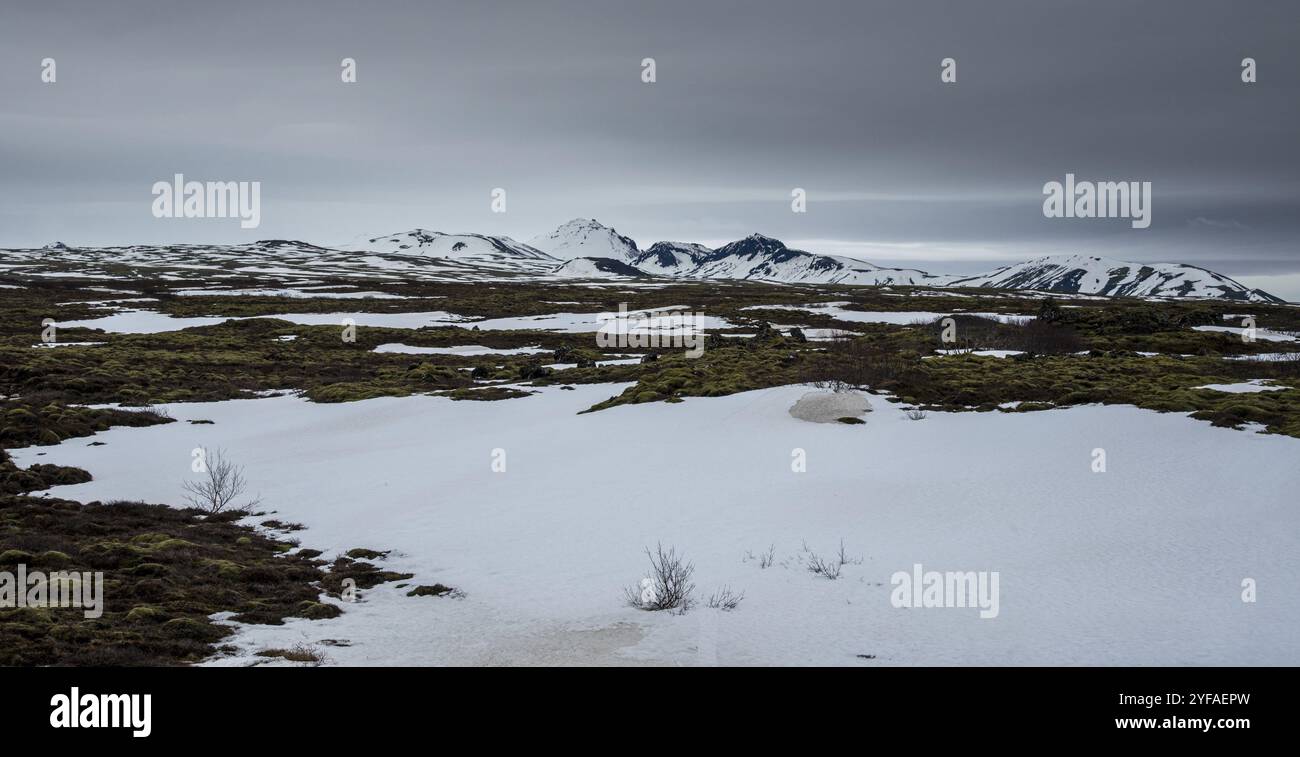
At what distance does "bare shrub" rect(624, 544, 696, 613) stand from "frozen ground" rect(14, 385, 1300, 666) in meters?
0.30

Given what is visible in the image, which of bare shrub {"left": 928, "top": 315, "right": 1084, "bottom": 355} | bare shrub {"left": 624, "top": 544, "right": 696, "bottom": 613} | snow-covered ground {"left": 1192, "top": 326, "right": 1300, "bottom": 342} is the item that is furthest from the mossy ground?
snow-covered ground {"left": 1192, "top": 326, "right": 1300, "bottom": 342}

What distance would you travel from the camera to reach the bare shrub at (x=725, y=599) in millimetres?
10406

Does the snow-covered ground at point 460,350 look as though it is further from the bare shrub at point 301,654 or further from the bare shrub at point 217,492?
the bare shrub at point 301,654

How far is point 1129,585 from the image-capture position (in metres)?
10.4

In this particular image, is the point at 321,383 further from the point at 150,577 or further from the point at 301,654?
the point at 301,654

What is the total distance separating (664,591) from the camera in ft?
35.1

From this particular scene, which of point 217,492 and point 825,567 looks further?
point 217,492

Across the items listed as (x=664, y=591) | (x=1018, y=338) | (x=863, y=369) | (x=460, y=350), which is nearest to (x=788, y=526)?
(x=664, y=591)

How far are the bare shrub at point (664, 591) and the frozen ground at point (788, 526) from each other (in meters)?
0.30

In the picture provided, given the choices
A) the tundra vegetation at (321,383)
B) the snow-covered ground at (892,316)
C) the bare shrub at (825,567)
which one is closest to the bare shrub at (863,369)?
the tundra vegetation at (321,383)

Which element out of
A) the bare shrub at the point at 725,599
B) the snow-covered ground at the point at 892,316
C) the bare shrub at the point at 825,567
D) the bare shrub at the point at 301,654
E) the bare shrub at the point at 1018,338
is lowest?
the bare shrub at the point at 725,599

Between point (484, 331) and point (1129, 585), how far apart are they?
59.8 meters

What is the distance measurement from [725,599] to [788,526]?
150 inches
